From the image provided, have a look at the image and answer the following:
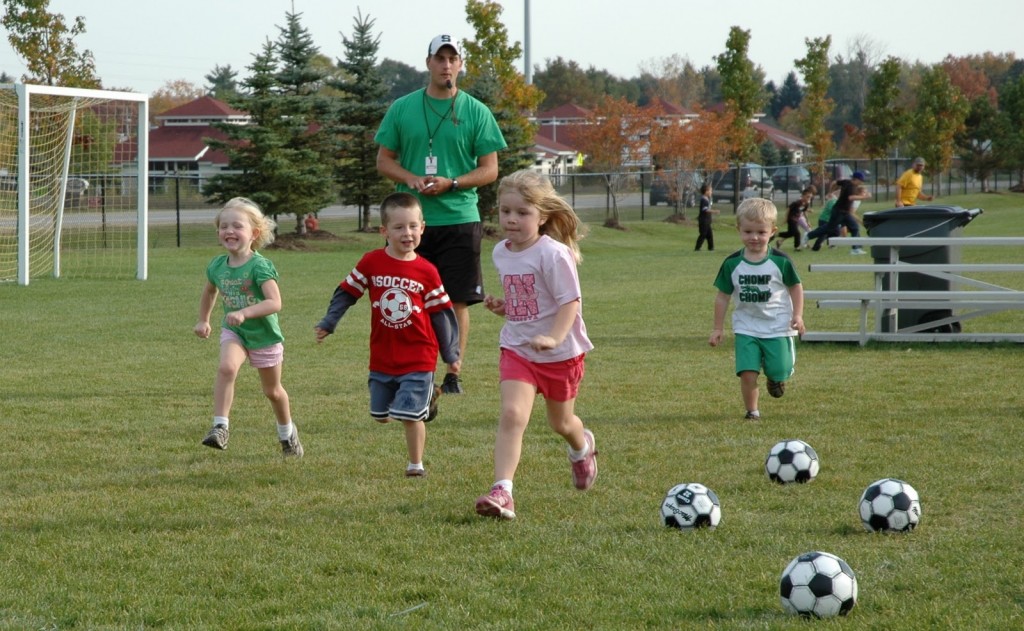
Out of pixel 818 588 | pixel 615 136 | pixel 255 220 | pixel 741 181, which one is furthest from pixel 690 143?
pixel 818 588

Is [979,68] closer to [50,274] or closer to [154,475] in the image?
[50,274]

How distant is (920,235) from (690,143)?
3329 centimetres

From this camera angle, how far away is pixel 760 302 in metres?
7.73

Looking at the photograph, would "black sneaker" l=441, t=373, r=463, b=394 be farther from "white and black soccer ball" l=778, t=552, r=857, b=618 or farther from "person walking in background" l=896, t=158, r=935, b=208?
"person walking in background" l=896, t=158, r=935, b=208

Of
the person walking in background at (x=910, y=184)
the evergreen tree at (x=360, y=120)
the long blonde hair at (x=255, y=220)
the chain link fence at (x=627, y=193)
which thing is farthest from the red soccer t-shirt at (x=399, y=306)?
the evergreen tree at (x=360, y=120)

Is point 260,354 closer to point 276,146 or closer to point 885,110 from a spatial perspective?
point 276,146

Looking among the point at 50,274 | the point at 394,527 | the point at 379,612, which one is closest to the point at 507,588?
the point at 379,612

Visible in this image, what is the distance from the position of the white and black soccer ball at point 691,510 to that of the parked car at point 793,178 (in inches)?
1844

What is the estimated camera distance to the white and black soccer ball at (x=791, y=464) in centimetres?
578

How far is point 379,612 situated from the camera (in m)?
3.96

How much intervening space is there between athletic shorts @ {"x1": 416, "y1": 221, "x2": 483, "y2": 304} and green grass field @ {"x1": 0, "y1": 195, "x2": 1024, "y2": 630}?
793mm

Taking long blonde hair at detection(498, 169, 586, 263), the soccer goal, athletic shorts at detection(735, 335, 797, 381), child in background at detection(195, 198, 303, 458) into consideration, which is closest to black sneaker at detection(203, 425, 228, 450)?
child in background at detection(195, 198, 303, 458)

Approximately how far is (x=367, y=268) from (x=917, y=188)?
22.7m

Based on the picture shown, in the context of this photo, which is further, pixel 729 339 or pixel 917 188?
pixel 917 188
